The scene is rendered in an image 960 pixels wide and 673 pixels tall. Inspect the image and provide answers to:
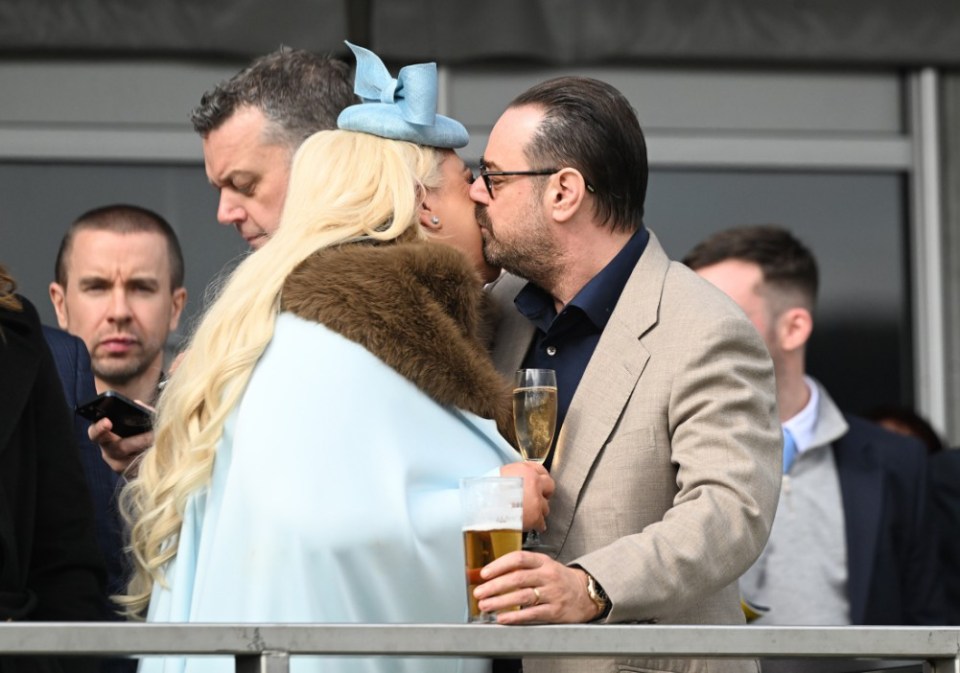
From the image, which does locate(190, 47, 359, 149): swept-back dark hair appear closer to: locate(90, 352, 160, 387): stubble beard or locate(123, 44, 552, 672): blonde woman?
locate(90, 352, 160, 387): stubble beard

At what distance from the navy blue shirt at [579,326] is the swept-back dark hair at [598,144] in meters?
0.08

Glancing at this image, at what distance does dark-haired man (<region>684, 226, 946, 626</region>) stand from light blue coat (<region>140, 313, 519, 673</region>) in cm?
184

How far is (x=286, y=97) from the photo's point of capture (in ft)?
13.1

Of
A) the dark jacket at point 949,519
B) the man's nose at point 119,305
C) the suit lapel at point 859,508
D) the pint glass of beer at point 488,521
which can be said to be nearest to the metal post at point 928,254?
the dark jacket at point 949,519

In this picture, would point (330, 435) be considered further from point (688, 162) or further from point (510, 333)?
point (688, 162)

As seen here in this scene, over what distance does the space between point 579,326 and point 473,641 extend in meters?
1.14

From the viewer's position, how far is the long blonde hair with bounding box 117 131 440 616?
2994 mm

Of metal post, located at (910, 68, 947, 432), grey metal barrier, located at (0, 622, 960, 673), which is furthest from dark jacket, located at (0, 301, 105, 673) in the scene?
metal post, located at (910, 68, 947, 432)

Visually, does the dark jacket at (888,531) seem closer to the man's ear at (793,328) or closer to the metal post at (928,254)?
the man's ear at (793,328)

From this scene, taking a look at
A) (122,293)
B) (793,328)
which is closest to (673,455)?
(122,293)

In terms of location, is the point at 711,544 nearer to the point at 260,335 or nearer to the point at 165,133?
the point at 260,335

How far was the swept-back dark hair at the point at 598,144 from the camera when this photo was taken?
11.0 ft

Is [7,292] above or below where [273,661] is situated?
above

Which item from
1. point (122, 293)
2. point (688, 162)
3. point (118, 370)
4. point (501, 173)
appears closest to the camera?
point (501, 173)
